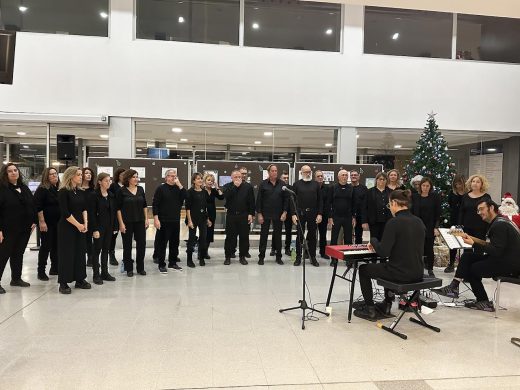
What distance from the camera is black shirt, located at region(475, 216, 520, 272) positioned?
14.0 feet

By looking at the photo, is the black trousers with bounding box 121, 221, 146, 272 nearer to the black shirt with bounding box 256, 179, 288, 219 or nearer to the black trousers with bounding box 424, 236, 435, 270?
the black shirt with bounding box 256, 179, 288, 219

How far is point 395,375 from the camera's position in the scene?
2.99 m

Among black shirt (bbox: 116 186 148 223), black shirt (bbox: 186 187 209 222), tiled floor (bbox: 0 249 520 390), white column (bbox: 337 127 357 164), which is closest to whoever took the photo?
tiled floor (bbox: 0 249 520 390)

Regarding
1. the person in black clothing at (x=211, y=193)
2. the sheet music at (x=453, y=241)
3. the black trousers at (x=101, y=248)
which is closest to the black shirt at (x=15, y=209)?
the black trousers at (x=101, y=248)

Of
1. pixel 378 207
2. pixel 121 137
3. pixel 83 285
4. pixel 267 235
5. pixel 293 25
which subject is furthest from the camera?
pixel 293 25

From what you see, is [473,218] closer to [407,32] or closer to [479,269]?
[479,269]

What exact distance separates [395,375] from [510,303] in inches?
118

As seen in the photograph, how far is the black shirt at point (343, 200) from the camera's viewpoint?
689cm

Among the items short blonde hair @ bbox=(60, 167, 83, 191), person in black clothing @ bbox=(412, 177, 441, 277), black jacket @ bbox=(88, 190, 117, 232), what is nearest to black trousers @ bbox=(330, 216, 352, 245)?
person in black clothing @ bbox=(412, 177, 441, 277)

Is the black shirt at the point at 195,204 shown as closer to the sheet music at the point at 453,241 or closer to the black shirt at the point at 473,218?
the sheet music at the point at 453,241

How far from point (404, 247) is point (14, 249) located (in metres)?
5.15

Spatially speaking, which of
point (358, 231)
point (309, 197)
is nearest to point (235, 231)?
point (309, 197)

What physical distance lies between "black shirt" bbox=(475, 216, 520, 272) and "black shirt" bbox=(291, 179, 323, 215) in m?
3.02

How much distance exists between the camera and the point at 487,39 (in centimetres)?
966
